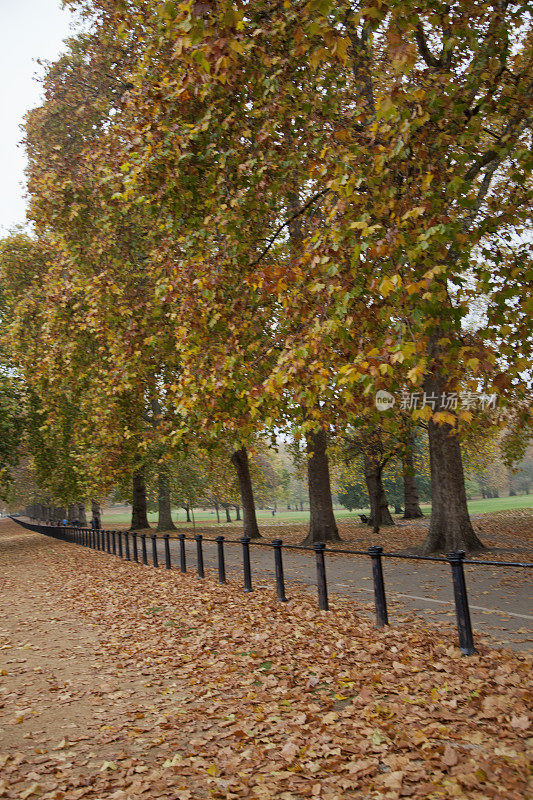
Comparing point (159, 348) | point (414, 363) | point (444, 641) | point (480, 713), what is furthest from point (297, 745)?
point (159, 348)

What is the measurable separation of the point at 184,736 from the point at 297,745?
98 cm

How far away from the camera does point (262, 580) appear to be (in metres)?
12.0

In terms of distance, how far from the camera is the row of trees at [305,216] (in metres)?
6.28

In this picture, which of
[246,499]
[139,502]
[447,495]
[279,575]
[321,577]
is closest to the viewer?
[321,577]

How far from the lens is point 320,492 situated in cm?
1866

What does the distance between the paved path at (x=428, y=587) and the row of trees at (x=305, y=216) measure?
2.03 metres

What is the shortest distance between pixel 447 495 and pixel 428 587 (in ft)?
13.1

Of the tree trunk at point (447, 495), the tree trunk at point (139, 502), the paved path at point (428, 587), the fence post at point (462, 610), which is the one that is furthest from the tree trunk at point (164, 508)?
the fence post at point (462, 610)

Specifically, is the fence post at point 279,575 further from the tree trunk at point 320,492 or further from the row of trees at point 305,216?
the tree trunk at point 320,492

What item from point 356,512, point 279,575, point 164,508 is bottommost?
point 356,512

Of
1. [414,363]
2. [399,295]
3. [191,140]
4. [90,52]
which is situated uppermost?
[90,52]

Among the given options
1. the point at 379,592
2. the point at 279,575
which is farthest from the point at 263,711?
the point at 279,575

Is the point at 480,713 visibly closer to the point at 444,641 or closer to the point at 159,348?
the point at 444,641

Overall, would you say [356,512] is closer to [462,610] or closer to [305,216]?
[305,216]
